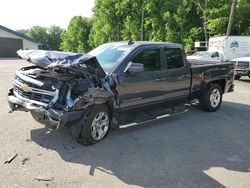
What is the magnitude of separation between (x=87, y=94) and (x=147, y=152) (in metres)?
1.51

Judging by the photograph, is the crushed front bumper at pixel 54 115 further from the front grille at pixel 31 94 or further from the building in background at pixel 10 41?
the building in background at pixel 10 41

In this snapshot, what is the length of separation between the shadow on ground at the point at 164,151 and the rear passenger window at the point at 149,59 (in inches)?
54.5

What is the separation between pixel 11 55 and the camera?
48.4 metres

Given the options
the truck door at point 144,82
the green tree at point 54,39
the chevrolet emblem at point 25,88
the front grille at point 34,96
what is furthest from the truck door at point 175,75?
the green tree at point 54,39

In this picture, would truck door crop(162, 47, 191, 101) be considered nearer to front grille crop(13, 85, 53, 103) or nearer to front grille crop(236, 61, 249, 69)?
front grille crop(13, 85, 53, 103)

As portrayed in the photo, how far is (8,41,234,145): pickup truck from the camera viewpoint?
544 cm

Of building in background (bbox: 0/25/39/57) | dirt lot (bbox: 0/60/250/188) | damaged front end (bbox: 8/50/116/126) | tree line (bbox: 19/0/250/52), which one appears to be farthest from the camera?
building in background (bbox: 0/25/39/57)

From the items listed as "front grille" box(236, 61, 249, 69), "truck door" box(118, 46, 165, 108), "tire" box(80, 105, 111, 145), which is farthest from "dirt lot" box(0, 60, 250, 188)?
"front grille" box(236, 61, 249, 69)

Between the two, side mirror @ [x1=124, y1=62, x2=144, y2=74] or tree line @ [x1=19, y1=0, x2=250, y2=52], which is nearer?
side mirror @ [x1=124, y1=62, x2=144, y2=74]

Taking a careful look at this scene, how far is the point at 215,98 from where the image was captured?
9.02 m

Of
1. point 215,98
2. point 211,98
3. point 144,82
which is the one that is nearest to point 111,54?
point 144,82

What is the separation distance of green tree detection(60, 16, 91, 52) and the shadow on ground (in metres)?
70.3

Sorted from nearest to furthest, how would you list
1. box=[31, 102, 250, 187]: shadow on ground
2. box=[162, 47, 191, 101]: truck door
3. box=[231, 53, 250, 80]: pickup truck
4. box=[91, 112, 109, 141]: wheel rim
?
box=[31, 102, 250, 187]: shadow on ground
box=[91, 112, 109, 141]: wheel rim
box=[162, 47, 191, 101]: truck door
box=[231, 53, 250, 80]: pickup truck

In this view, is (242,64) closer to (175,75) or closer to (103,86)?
(175,75)
